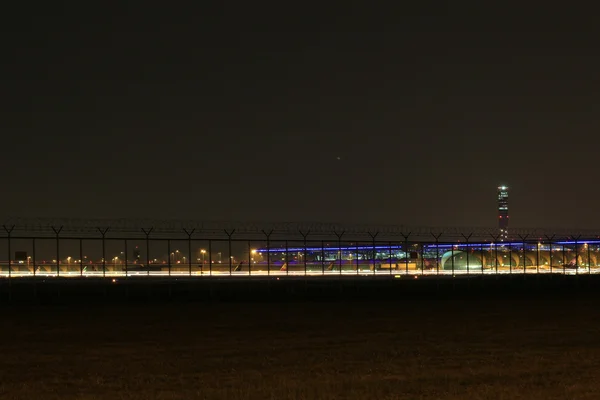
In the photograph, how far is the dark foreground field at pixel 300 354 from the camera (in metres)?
13.9

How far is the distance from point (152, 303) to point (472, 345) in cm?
1852

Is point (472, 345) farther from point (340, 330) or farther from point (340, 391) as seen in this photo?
point (340, 391)

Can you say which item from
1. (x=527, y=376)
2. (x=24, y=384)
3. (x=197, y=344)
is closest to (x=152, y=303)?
(x=197, y=344)

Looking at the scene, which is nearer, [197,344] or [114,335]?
[197,344]

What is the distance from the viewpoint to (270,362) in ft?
55.7

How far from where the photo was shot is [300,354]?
18141 mm

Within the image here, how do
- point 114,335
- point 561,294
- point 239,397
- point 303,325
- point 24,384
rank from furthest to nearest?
1. point 561,294
2. point 303,325
3. point 114,335
4. point 24,384
5. point 239,397

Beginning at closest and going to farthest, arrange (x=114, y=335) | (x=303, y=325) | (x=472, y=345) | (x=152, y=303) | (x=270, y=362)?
1. (x=270, y=362)
2. (x=472, y=345)
3. (x=114, y=335)
4. (x=303, y=325)
5. (x=152, y=303)

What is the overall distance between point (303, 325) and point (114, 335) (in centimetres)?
608

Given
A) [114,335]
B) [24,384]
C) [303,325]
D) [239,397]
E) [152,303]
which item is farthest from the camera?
[152,303]

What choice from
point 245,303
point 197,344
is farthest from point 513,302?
point 197,344

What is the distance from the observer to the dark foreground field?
1392 centimetres

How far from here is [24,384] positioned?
14523 millimetres

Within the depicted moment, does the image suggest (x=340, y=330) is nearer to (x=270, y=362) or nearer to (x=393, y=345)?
(x=393, y=345)
